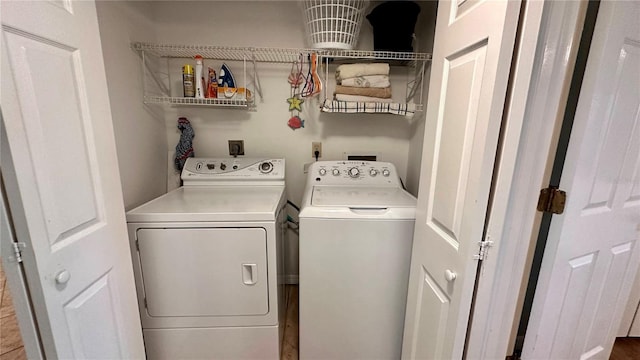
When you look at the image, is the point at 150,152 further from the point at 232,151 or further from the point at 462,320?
the point at 462,320

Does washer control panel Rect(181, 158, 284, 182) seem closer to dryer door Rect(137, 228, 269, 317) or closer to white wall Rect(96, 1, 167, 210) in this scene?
white wall Rect(96, 1, 167, 210)

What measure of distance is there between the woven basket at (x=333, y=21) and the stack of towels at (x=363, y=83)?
0.52 feet

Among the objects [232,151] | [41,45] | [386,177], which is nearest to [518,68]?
[386,177]

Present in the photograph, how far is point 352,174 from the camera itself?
69.9 inches

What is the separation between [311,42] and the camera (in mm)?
1585

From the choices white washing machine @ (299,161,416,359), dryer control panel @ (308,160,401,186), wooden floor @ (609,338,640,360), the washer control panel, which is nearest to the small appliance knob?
the washer control panel

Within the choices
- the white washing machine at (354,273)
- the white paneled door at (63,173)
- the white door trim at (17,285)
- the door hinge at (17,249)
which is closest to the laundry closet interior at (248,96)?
the white washing machine at (354,273)

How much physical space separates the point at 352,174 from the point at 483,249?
1.07 meters

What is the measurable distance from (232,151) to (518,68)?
5.89 feet

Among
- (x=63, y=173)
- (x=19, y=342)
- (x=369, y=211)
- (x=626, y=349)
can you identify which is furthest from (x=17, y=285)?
(x=626, y=349)

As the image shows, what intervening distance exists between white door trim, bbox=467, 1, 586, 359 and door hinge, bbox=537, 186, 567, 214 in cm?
13

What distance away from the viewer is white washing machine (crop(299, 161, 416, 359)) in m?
1.29

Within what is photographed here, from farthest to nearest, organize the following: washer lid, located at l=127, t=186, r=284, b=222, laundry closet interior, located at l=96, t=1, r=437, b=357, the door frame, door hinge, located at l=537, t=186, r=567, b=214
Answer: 1. laundry closet interior, located at l=96, t=1, r=437, b=357
2. washer lid, located at l=127, t=186, r=284, b=222
3. door hinge, located at l=537, t=186, r=567, b=214
4. the door frame

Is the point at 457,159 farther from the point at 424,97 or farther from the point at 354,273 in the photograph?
the point at 424,97
